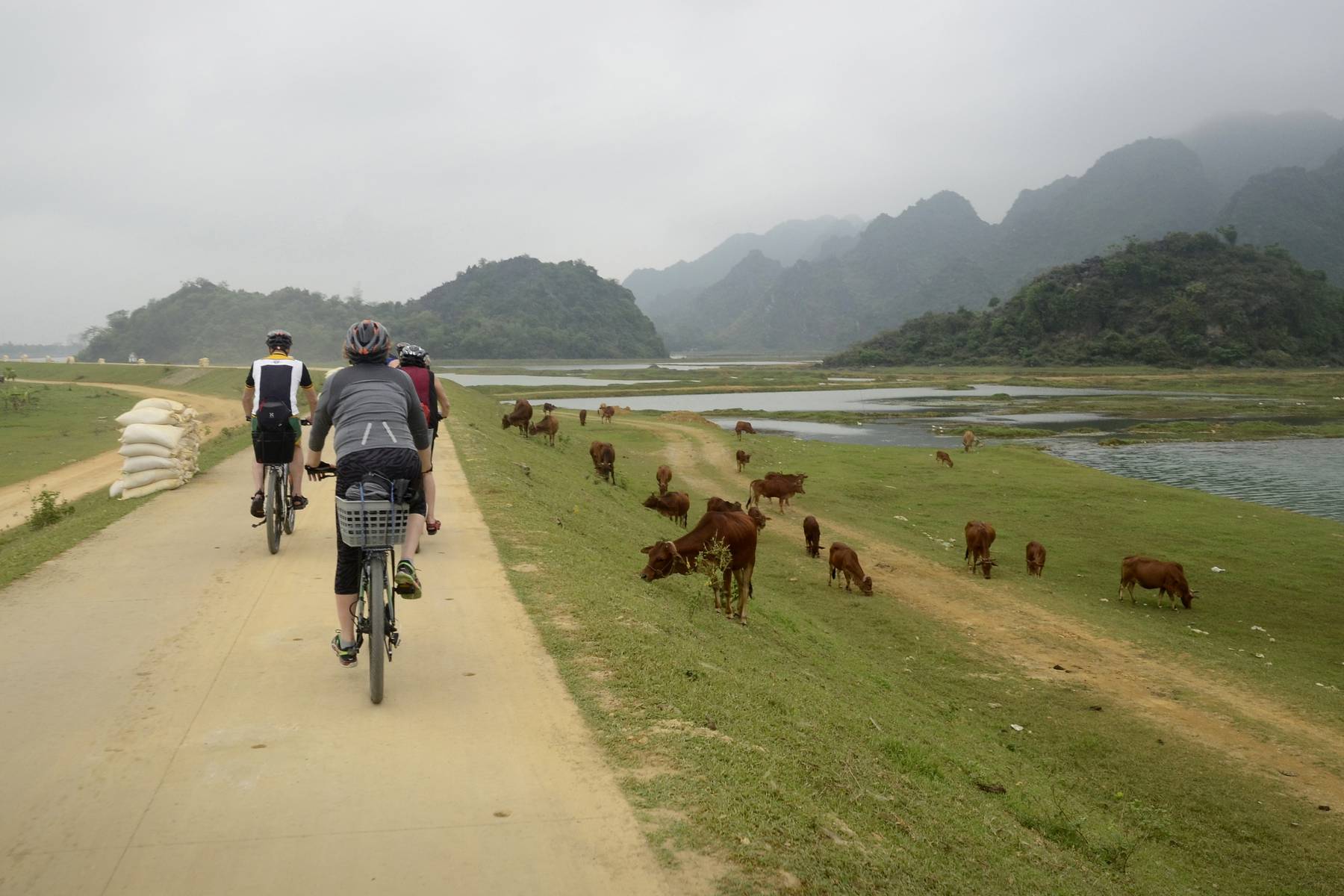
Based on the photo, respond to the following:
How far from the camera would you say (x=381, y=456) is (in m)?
5.02

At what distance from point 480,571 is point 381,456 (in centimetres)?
356

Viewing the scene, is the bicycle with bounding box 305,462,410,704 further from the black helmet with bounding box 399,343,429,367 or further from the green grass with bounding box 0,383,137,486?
the green grass with bounding box 0,383,137,486

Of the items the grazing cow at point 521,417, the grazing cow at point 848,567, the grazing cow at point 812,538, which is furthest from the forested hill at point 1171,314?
the grazing cow at point 848,567

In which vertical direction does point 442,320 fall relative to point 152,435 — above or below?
above

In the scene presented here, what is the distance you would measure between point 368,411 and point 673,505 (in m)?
13.0

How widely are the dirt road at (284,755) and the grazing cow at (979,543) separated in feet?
37.2

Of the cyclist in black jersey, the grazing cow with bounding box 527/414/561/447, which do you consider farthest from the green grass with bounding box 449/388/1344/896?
the grazing cow with bounding box 527/414/561/447

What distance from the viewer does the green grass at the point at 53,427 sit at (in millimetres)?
24781

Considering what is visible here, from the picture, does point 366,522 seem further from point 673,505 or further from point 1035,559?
point 1035,559

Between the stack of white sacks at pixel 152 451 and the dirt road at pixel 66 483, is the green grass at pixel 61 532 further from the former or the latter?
the dirt road at pixel 66 483

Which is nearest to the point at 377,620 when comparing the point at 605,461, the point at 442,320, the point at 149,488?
the point at 149,488

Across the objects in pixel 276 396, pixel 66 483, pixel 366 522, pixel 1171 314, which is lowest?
pixel 66 483

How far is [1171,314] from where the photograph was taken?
9506cm

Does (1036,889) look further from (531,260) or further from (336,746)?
(531,260)
